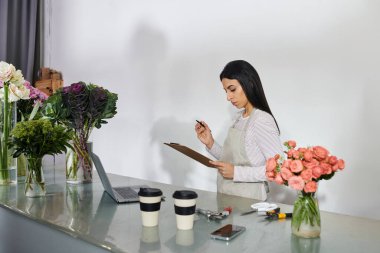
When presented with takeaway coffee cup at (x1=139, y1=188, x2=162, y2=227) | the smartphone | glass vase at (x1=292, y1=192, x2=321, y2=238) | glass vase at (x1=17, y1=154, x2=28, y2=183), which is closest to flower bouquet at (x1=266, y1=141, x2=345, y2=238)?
glass vase at (x1=292, y1=192, x2=321, y2=238)

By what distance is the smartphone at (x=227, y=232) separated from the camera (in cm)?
117

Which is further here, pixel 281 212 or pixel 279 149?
pixel 279 149

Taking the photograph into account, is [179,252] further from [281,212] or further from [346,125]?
[346,125]

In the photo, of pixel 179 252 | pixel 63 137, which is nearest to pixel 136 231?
pixel 179 252

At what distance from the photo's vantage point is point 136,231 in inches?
49.3

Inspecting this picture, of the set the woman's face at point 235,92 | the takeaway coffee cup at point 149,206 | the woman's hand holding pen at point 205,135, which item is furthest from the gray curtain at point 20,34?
the takeaway coffee cup at point 149,206

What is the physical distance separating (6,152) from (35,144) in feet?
1.35

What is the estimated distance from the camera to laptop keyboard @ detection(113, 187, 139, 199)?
1.71 metres

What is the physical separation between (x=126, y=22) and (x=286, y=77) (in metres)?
1.80

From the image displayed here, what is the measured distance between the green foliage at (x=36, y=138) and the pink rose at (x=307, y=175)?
3.63 feet

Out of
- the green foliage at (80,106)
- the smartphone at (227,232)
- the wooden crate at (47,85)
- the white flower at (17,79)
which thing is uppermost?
the wooden crate at (47,85)

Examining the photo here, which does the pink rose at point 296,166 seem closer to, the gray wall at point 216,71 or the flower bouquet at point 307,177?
the flower bouquet at point 307,177

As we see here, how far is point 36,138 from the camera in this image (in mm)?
1726

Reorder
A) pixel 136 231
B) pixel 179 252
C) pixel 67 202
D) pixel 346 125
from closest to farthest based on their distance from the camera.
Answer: pixel 179 252
pixel 136 231
pixel 67 202
pixel 346 125
